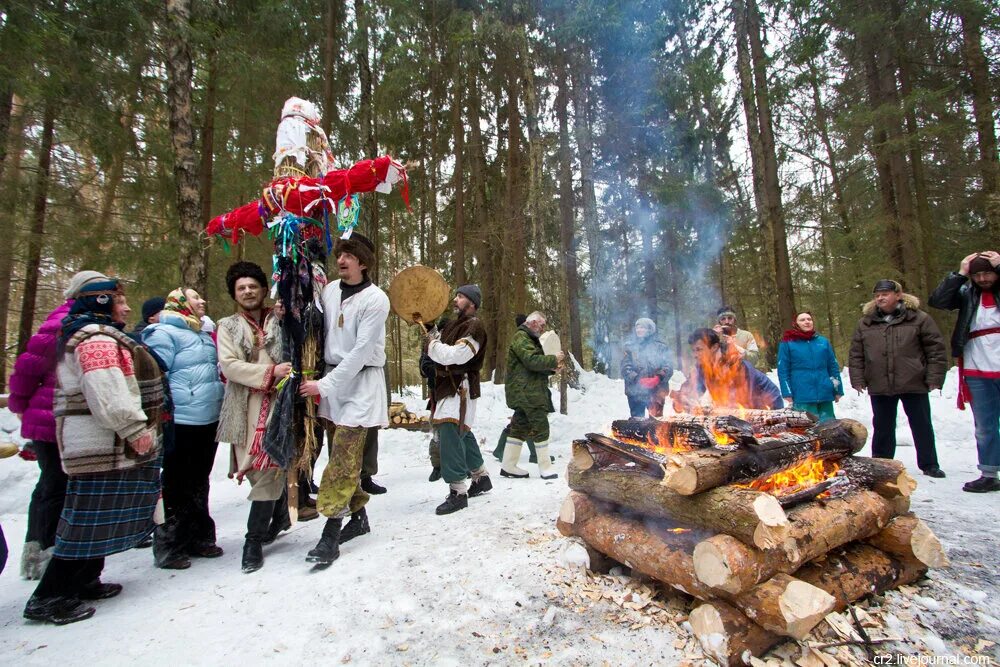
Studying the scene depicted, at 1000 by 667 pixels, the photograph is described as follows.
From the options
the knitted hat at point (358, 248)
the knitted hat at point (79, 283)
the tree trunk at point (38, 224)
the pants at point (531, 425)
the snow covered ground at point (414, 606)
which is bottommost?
the snow covered ground at point (414, 606)

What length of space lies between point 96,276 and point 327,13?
884 centimetres

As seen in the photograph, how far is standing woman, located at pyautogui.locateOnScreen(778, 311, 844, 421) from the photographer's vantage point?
5559 mm

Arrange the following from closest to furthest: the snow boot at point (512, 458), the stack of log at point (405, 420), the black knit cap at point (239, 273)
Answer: the black knit cap at point (239, 273) < the snow boot at point (512, 458) < the stack of log at point (405, 420)

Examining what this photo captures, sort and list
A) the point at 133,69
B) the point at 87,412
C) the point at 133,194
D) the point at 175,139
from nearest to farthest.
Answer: the point at 87,412, the point at 175,139, the point at 133,69, the point at 133,194

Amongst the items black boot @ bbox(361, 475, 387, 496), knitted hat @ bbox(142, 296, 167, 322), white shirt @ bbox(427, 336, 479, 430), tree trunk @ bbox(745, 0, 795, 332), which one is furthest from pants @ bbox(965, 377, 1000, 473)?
knitted hat @ bbox(142, 296, 167, 322)

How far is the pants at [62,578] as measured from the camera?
282cm

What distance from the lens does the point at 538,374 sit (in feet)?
19.3

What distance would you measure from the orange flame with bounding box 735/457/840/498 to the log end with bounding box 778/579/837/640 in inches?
22.4

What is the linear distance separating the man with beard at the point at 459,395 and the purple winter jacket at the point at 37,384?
8.96 ft

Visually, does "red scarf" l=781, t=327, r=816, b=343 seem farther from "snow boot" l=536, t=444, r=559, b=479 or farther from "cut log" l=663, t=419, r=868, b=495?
"snow boot" l=536, t=444, r=559, b=479

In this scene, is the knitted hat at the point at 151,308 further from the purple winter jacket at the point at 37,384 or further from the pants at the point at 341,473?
the pants at the point at 341,473

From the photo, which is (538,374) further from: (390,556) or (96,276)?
(96,276)

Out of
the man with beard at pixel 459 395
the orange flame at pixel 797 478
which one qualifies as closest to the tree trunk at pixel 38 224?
the man with beard at pixel 459 395

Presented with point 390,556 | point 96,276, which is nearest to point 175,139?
point 96,276
